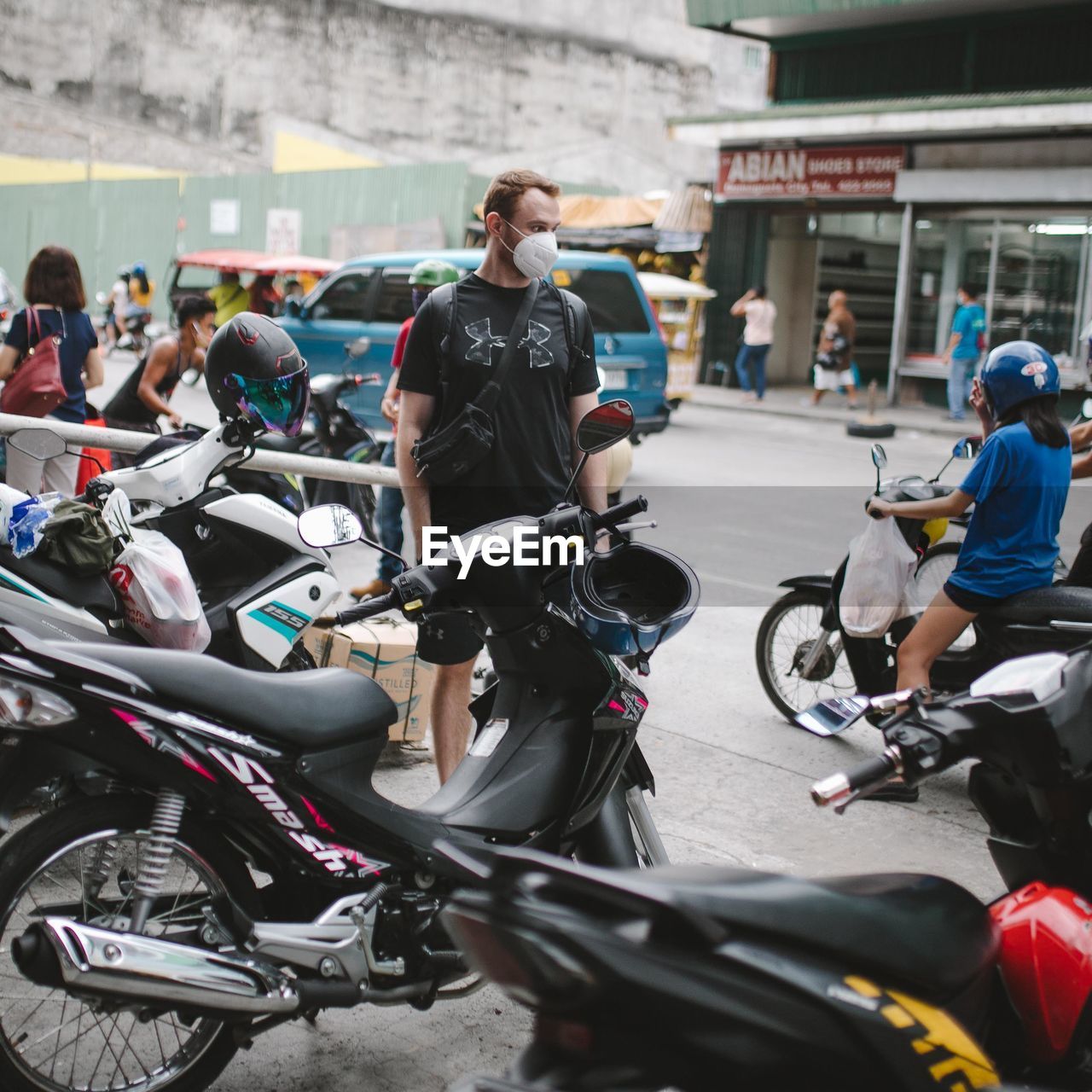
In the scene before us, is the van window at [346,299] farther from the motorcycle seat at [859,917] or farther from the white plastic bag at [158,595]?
the motorcycle seat at [859,917]

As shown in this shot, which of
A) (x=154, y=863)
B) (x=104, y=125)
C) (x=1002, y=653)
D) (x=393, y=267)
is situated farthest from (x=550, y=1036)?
(x=104, y=125)

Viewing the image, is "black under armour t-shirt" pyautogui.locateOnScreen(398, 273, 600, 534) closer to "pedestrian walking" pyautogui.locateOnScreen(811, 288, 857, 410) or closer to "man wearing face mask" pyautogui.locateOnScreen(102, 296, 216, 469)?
"man wearing face mask" pyautogui.locateOnScreen(102, 296, 216, 469)

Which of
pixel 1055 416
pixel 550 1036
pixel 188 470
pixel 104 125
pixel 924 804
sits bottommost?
pixel 924 804

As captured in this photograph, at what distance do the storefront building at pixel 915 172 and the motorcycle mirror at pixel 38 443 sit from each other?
54.1ft

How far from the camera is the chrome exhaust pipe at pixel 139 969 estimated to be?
8.65 feet

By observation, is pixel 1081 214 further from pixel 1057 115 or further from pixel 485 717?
pixel 485 717

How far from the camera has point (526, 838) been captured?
325 centimetres

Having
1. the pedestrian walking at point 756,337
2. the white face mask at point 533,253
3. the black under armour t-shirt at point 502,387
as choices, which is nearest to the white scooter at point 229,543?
the black under armour t-shirt at point 502,387

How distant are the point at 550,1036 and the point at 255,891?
1.14 meters

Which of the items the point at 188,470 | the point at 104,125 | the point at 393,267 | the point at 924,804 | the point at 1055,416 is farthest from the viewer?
the point at 104,125

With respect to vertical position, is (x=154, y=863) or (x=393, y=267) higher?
(x=393, y=267)

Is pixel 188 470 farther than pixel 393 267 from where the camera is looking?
No

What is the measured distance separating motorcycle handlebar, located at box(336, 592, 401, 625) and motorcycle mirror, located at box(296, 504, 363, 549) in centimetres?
15

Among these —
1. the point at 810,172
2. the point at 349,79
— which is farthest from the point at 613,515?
the point at 349,79
